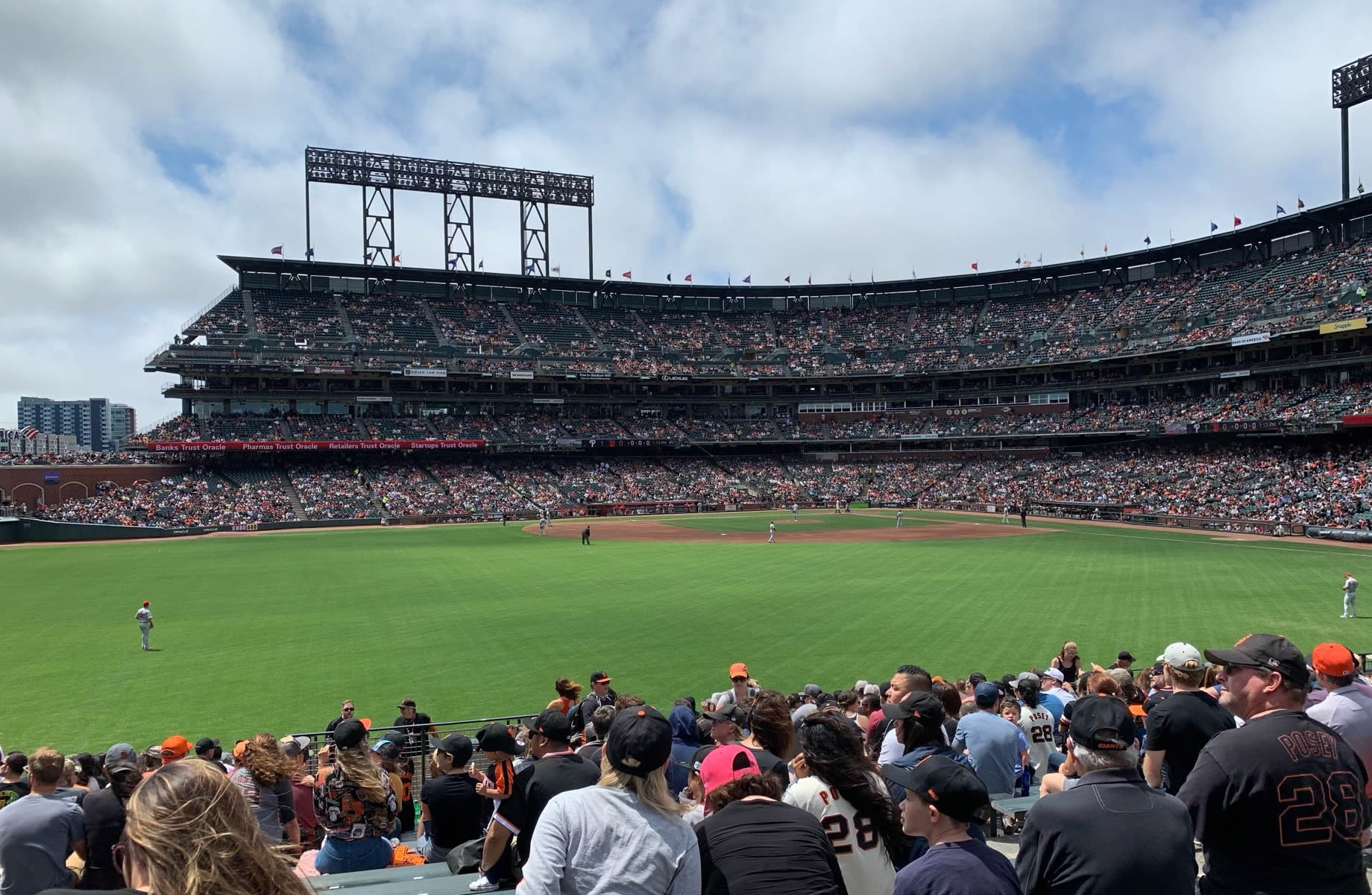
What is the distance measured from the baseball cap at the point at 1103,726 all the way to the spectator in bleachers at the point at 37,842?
23.1ft

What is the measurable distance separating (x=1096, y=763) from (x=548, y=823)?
2.92 m

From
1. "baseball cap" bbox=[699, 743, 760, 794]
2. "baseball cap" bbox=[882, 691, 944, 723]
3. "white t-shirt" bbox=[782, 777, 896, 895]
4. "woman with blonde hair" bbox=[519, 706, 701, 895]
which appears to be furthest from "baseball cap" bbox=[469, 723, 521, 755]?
"baseball cap" bbox=[882, 691, 944, 723]

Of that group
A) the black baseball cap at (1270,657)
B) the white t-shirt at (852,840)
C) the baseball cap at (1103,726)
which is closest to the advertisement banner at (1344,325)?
the black baseball cap at (1270,657)

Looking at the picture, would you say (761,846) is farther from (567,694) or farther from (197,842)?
(567,694)

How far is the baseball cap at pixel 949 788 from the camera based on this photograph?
12.4ft

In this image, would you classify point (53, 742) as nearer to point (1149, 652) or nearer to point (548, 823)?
point (548, 823)

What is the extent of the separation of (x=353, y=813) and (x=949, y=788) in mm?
4987

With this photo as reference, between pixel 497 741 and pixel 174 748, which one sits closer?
pixel 497 741

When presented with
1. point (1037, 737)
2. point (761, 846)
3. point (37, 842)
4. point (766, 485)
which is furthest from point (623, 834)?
point (766, 485)

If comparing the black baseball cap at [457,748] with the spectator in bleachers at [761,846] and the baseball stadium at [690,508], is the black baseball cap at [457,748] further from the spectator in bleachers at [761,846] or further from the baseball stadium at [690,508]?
the spectator in bleachers at [761,846]

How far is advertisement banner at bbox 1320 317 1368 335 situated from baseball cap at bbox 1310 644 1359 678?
68615mm

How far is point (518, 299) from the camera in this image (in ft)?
339

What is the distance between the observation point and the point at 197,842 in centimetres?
234

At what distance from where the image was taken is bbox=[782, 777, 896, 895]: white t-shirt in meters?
4.46
